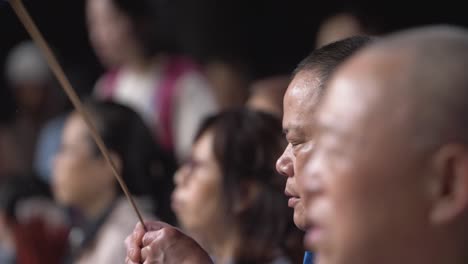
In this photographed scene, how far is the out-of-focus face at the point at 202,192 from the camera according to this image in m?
3.15

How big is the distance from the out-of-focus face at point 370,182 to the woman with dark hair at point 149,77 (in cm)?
280

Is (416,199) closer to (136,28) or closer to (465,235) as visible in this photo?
(465,235)

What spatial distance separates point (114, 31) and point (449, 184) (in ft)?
11.2

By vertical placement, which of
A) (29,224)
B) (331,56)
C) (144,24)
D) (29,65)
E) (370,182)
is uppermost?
(370,182)

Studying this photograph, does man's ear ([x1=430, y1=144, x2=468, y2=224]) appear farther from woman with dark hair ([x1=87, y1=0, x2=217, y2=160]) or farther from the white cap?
the white cap

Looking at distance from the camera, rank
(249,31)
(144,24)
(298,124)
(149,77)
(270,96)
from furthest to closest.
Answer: (249,31) < (144,24) < (149,77) < (270,96) < (298,124)

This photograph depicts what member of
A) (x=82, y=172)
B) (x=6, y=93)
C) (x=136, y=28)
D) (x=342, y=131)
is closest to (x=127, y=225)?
(x=82, y=172)

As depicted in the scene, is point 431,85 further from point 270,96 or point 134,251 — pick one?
point 270,96

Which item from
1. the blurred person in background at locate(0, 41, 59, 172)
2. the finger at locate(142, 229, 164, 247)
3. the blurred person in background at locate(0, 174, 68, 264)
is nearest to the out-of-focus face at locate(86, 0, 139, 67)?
the blurred person in background at locate(0, 174, 68, 264)

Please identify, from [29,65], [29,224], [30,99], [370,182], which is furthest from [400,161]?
[29,65]

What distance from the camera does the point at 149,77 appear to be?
4395mm

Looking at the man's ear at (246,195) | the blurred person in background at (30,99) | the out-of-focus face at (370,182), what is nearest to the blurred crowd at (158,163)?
the man's ear at (246,195)

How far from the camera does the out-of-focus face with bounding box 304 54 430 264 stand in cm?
130

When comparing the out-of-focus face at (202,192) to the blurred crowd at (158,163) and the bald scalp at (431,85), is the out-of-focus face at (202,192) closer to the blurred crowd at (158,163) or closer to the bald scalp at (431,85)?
the blurred crowd at (158,163)
